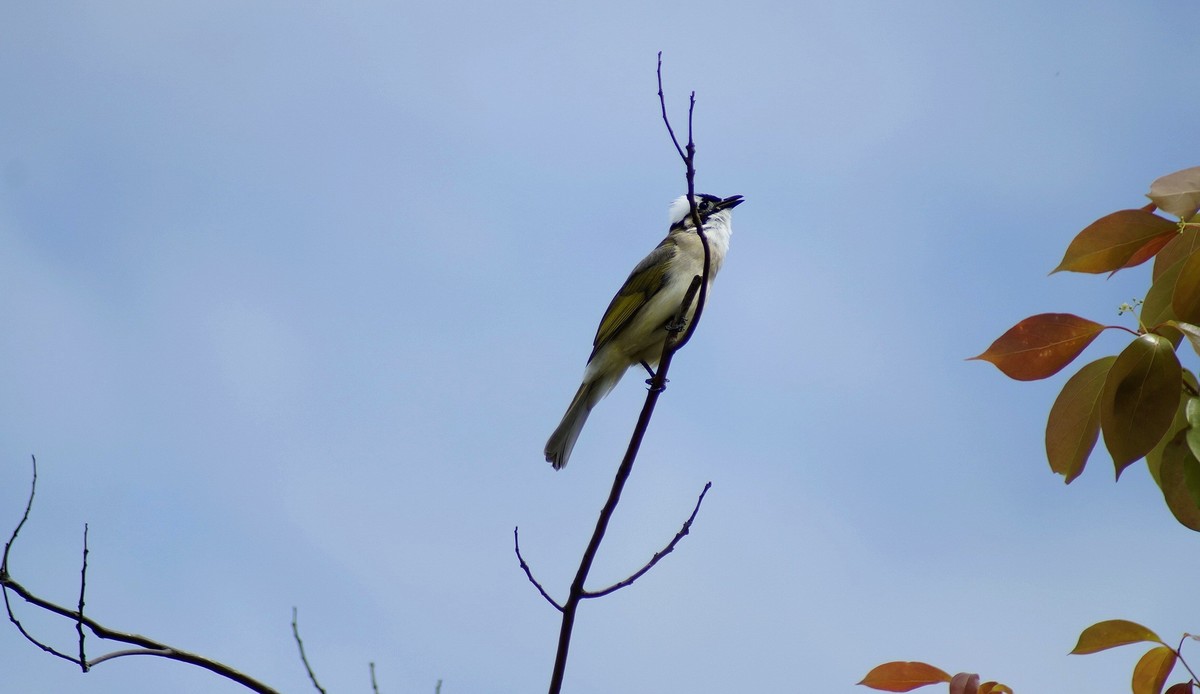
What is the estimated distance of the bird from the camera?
5.50 meters

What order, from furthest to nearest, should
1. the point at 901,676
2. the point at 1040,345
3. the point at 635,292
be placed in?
the point at 635,292 → the point at 901,676 → the point at 1040,345

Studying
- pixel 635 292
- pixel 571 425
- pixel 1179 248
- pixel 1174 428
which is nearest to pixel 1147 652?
pixel 1174 428

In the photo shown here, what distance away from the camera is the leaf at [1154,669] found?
6.10 ft

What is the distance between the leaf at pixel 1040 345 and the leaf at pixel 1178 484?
9.4 inches

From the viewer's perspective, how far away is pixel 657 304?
566cm

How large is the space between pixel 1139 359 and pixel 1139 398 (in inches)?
2.8

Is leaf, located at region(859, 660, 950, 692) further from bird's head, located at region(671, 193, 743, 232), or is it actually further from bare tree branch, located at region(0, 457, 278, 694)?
bird's head, located at region(671, 193, 743, 232)

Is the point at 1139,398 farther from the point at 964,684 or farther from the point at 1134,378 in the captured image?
the point at 964,684

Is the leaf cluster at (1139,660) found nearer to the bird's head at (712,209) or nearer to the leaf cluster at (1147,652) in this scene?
the leaf cluster at (1147,652)

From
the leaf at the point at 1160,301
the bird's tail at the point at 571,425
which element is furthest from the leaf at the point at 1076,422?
the bird's tail at the point at 571,425

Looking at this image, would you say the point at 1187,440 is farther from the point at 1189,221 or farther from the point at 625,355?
the point at 625,355

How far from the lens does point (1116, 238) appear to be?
196 cm

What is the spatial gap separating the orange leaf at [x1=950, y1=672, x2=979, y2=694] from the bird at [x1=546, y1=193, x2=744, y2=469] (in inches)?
140

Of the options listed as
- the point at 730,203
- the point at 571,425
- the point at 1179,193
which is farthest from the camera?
the point at 730,203
